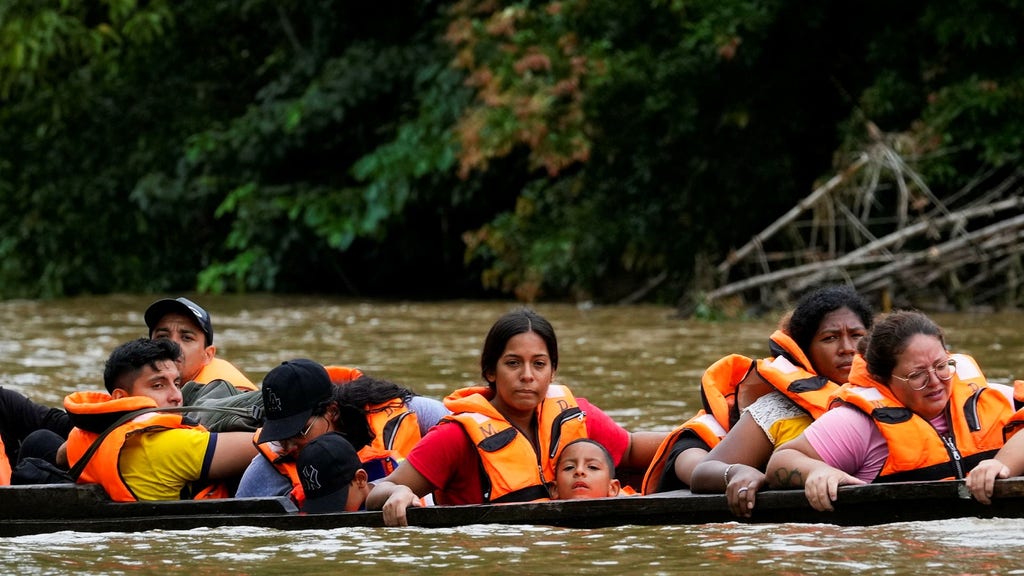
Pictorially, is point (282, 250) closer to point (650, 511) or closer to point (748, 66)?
point (748, 66)

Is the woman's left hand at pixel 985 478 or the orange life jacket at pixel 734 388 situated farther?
the orange life jacket at pixel 734 388

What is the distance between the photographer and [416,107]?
2022 cm

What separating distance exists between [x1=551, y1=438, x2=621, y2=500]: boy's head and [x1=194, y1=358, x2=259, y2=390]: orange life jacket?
184 centimetres

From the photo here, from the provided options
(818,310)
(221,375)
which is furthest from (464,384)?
(818,310)

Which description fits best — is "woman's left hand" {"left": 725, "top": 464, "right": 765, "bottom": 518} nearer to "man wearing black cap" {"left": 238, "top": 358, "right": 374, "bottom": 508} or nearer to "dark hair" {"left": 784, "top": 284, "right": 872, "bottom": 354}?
"dark hair" {"left": 784, "top": 284, "right": 872, "bottom": 354}

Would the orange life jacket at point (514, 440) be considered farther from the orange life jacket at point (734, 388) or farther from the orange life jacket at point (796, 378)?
the orange life jacket at point (796, 378)

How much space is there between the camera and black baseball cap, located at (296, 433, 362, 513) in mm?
5480

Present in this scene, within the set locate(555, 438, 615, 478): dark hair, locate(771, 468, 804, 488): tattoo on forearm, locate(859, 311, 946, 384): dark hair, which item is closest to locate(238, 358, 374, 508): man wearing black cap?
locate(555, 438, 615, 478): dark hair

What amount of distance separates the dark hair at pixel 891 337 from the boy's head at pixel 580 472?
1004mm

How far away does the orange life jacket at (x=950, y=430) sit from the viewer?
5215mm

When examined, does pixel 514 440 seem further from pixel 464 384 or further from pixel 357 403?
pixel 464 384

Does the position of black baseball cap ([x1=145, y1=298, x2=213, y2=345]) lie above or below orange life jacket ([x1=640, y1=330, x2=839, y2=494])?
above

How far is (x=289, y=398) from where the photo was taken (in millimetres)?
5543

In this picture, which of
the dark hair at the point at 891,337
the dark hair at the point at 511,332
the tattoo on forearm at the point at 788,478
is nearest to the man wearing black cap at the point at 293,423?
the dark hair at the point at 511,332
